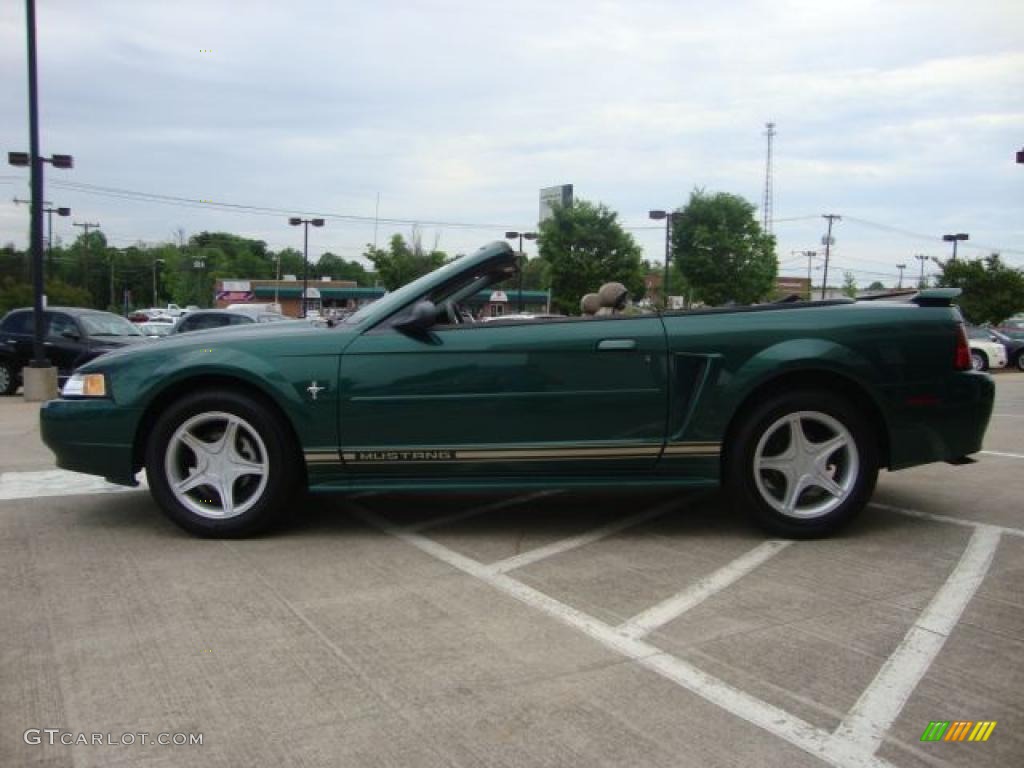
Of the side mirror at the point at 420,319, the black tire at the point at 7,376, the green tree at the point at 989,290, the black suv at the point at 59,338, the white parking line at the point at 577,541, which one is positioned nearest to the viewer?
the white parking line at the point at 577,541

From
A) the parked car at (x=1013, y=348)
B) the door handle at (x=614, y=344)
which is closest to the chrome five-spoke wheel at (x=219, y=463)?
the door handle at (x=614, y=344)

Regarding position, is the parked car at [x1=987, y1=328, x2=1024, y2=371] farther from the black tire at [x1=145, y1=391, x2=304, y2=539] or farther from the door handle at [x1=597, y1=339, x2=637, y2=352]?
the black tire at [x1=145, y1=391, x2=304, y2=539]

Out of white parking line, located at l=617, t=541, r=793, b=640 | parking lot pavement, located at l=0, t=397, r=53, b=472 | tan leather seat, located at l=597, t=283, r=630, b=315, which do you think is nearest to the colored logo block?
white parking line, located at l=617, t=541, r=793, b=640

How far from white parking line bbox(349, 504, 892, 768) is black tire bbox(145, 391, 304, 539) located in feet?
3.14

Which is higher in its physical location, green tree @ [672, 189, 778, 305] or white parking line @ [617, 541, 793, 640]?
green tree @ [672, 189, 778, 305]

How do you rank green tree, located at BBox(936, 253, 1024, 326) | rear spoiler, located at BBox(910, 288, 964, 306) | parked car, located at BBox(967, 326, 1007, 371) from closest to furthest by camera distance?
rear spoiler, located at BBox(910, 288, 964, 306)
parked car, located at BBox(967, 326, 1007, 371)
green tree, located at BBox(936, 253, 1024, 326)

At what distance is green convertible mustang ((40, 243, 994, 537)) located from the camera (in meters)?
4.19

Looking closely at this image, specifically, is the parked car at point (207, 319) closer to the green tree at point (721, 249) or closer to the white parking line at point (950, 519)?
the white parking line at point (950, 519)

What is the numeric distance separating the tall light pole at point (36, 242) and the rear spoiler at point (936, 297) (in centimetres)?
1304

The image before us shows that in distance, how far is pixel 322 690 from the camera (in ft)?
8.72

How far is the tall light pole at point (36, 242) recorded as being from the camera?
13047 millimetres

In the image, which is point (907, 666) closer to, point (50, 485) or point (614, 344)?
point (614, 344)

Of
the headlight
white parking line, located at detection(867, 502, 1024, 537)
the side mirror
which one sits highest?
the side mirror

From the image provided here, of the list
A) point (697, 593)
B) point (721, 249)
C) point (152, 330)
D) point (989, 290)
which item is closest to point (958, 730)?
point (697, 593)
